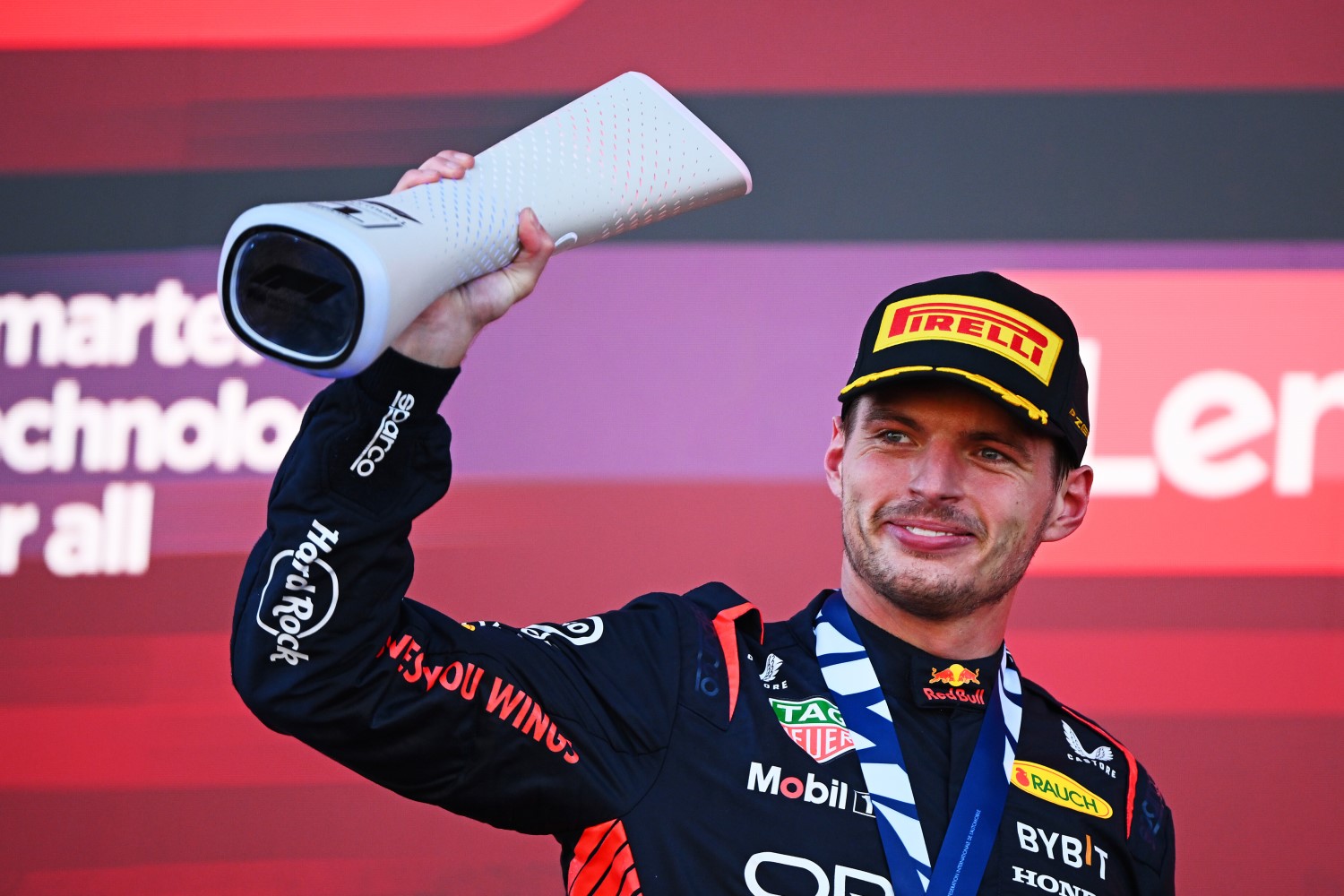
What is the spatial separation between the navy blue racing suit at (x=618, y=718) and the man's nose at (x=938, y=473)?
158 mm

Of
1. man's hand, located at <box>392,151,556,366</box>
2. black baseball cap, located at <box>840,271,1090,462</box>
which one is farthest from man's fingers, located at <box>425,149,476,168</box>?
black baseball cap, located at <box>840,271,1090,462</box>

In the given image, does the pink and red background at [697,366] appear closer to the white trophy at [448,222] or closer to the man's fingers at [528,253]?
the white trophy at [448,222]

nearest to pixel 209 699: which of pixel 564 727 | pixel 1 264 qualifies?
pixel 1 264

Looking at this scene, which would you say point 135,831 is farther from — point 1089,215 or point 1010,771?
point 1089,215

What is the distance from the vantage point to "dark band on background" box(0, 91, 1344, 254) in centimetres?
238

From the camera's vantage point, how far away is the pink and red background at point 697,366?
2260 mm

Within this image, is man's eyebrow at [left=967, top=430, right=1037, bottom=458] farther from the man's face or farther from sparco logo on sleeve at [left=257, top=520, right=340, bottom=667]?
sparco logo on sleeve at [left=257, top=520, right=340, bottom=667]

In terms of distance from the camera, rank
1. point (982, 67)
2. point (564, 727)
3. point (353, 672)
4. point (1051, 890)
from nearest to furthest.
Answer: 1. point (353, 672)
2. point (564, 727)
3. point (1051, 890)
4. point (982, 67)

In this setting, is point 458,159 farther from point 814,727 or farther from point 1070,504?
point 1070,504

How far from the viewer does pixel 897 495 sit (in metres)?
1.45

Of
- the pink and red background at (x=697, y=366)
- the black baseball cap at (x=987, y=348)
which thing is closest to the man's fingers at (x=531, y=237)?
the black baseball cap at (x=987, y=348)

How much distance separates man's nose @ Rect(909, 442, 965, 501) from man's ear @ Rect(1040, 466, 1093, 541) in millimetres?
153

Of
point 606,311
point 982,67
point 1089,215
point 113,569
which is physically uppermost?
point 982,67

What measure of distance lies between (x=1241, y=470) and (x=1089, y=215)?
0.46 meters
